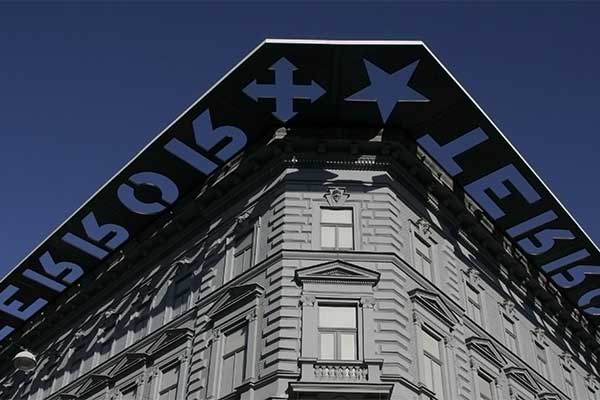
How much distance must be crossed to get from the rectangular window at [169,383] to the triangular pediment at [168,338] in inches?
37.9

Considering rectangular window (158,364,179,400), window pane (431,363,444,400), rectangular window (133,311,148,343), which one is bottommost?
window pane (431,363,444,400)

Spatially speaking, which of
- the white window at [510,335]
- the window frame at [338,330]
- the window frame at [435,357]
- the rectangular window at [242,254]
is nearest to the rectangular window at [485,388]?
the window frame at [435,357]

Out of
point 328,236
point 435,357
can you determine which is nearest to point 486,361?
point 435,357

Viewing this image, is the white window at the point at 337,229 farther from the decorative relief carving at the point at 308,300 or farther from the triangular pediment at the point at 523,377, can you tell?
the triangular pediment at the point at 523,377

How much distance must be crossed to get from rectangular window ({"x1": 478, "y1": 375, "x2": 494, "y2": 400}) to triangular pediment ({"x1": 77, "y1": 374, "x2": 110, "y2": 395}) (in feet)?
49.7

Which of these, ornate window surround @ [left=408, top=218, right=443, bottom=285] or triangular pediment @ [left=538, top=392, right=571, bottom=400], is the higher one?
ornate window surround @ [left=408, top=218, right=443, bottom=285]

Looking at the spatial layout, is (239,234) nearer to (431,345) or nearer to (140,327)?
(140,327)

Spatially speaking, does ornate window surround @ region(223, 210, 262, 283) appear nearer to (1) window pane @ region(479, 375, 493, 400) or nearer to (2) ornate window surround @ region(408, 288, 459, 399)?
(2) ornate window surround @ region(408, 288, 459, 399)

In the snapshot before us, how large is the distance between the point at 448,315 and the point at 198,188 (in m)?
11.8

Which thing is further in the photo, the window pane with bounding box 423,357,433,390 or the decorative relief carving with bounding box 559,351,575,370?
the decorative relief carving with bounding box 559,351,575,370

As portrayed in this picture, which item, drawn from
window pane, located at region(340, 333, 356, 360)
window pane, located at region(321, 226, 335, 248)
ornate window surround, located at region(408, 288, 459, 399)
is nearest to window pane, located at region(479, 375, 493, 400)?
ornate window surround, located at region(408, 288, 459, 399)

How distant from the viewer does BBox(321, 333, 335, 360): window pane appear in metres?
24.7

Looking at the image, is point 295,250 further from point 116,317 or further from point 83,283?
point 83,283

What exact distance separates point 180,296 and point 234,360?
625 centimetres
